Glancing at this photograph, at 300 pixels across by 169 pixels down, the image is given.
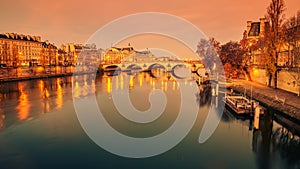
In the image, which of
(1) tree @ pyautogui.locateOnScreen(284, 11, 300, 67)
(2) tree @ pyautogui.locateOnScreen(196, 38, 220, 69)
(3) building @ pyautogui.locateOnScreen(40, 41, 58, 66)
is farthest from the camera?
(3) building @ pyautogui.locateOnScreen(40, 41, 58, 66)

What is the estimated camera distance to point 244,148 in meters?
14.6

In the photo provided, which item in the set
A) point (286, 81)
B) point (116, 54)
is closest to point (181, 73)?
point (116, 54)

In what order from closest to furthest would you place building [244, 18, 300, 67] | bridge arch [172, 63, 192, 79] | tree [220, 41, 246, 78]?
building [244, 18, 300, 67]
tree [220, 41, 246, 78]
bridge arch [172, 63, 192, 79]

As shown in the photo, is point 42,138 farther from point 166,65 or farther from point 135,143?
point 166,65

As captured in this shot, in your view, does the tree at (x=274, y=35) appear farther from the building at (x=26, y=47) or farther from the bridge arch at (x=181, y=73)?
the building at (x=26, y=47)

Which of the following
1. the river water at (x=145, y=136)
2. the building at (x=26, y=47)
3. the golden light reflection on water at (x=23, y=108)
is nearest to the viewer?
the river water at (x=145, y=136)

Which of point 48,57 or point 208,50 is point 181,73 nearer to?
point 208,50

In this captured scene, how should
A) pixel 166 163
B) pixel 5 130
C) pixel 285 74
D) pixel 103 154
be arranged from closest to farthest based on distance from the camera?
1. pixel 166 163
2. pixel 103 154
3. pixel 5 130
4. pixel 285 74

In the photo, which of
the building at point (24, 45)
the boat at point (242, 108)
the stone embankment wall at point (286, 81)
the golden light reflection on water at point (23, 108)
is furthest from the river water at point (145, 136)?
the building at point (24, 45)

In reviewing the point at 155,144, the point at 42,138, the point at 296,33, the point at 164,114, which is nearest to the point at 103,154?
the point at 155,144

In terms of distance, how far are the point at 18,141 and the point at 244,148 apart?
50.2 feet

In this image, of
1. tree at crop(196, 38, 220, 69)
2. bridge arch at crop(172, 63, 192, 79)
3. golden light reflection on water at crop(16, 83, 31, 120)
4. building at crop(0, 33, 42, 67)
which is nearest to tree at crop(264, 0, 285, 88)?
tree at crop(196, 38, 220, 69)

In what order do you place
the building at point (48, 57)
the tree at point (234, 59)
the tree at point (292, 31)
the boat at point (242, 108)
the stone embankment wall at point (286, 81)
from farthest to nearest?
1. the building at point (48, 57)
2. the tree at point (234, 59)
3. the tree at point (292, 31)
4. the stone embankment wall at point (286, 81)
5. the boat at point (242, 108)

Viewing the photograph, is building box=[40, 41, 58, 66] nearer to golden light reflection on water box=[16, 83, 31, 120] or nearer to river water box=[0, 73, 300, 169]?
golden light reflection on water box=[16, 83, 31, 120]
